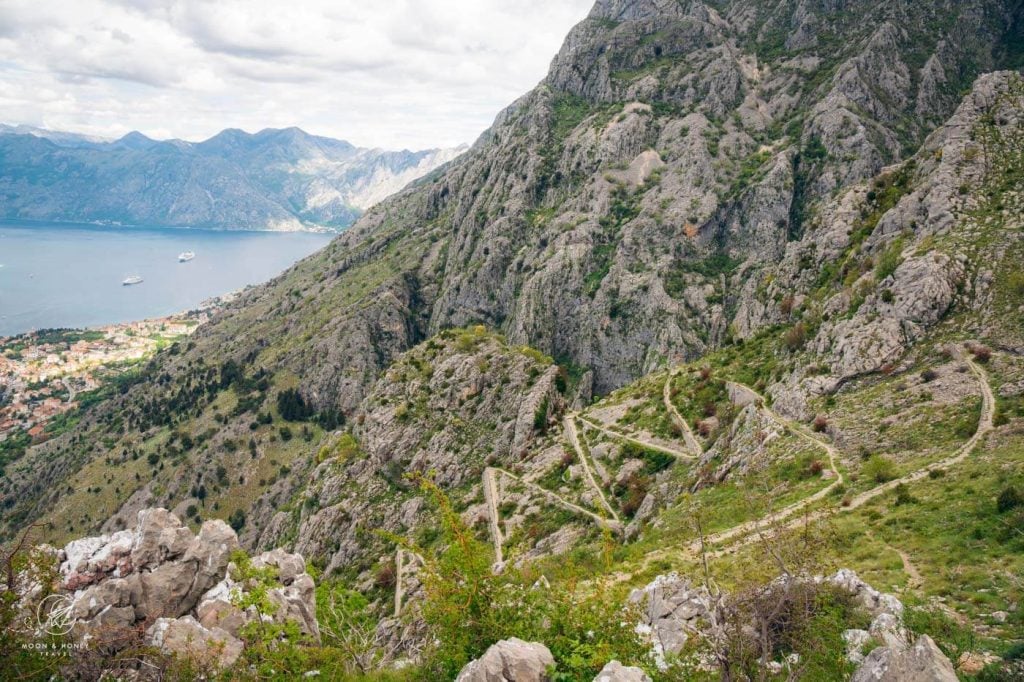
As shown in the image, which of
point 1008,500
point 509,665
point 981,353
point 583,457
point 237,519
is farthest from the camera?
point 237,519

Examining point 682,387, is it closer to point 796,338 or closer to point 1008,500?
point 796,338

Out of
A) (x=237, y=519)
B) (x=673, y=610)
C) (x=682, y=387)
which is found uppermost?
(x=682, y=387)

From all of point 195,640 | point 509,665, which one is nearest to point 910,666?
point 509,665

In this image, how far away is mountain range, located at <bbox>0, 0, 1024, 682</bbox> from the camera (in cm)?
1927

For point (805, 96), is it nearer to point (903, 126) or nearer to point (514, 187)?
point (903, 126)

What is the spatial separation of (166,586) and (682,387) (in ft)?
164

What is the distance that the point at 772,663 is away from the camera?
1725 cm

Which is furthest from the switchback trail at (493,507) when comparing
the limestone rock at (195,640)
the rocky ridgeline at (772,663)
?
the limestone rock at (195,640)

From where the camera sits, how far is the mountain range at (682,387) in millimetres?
19266

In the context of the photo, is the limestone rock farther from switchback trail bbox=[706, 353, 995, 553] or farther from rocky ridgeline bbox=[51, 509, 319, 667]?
switchback trail bbox=[706, 353, 995, 553]

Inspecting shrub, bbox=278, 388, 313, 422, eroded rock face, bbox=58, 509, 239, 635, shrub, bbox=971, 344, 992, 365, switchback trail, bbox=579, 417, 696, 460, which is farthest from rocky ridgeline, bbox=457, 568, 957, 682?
shrub, bbox=278, 388, 313, 422

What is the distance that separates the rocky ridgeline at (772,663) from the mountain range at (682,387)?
144 millimetres

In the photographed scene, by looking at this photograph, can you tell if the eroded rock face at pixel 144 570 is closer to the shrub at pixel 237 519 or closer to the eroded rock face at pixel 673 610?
the eroded rock face at pixel 673 610

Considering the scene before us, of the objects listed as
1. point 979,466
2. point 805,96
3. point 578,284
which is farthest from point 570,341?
point 979,466
